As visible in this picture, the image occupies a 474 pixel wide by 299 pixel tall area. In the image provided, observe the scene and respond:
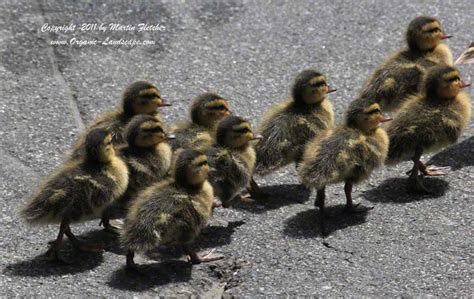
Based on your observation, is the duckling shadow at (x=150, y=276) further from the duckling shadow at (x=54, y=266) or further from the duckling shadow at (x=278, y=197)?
the duckling shadow at (x=278, y=197)

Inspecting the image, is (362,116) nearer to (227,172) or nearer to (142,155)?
(227,172)

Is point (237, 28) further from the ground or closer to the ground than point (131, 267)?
further from the ground

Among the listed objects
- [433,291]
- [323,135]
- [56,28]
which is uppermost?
[56,28]

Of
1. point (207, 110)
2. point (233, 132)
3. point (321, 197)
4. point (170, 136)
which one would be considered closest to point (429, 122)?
point (321, 197)

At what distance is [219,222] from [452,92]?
1.90 meters

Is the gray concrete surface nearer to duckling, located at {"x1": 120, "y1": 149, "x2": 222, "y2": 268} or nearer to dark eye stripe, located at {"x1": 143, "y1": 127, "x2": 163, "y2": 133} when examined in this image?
duckling, located at {"x1": 120, "y1": 149, "x2": 222, "y2": 268}

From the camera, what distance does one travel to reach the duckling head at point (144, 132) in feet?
23.5

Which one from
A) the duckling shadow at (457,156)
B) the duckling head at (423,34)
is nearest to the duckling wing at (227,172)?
the duckling shadow at (457,156)

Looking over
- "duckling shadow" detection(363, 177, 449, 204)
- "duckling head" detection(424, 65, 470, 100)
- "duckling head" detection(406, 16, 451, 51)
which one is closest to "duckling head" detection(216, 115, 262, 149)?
"duckling shadow" detection(363, 177, 449, 204)

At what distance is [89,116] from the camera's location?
8.59 meters

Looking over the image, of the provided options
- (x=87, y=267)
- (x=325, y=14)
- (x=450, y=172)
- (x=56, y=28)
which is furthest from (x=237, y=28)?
(x=87, y=267)

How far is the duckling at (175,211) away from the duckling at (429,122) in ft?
4.99

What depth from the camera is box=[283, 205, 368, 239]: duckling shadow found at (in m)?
7.06

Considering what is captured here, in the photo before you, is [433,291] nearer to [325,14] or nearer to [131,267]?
[131,267]
